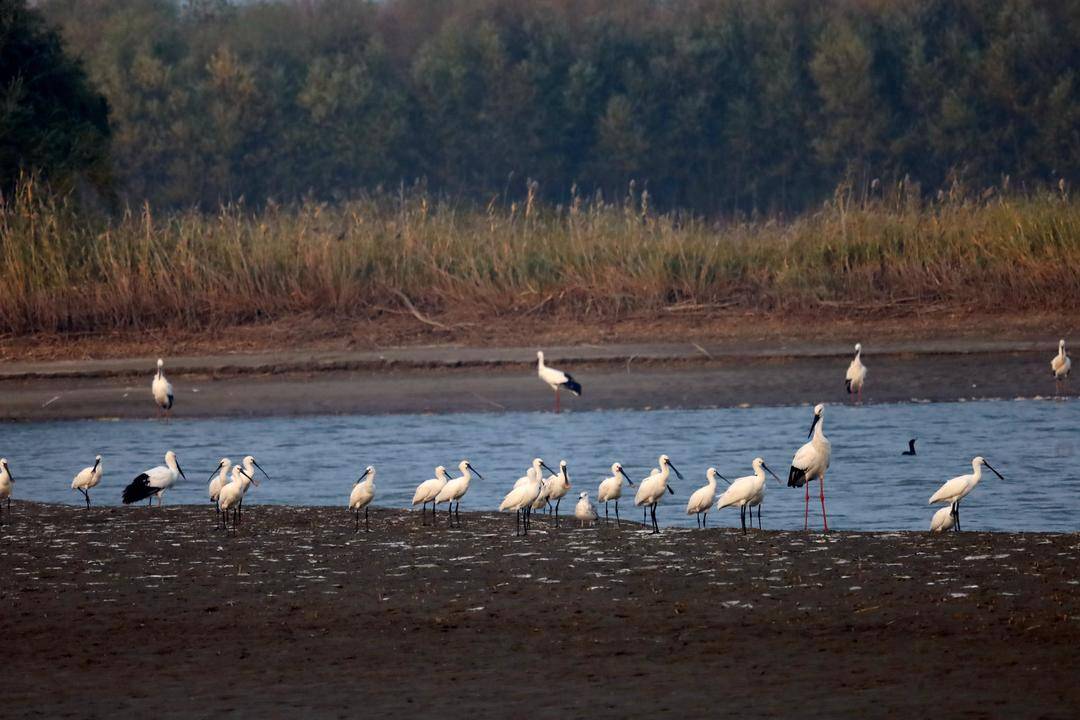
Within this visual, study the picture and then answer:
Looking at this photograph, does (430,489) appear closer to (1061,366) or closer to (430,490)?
(430,490)

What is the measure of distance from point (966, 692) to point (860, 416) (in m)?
10.6

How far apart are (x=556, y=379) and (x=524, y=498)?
7369mm

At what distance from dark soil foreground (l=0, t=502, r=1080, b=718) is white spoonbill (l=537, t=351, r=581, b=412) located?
705cm

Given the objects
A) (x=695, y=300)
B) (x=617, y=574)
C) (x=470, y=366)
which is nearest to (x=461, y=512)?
(x=617, y=574)

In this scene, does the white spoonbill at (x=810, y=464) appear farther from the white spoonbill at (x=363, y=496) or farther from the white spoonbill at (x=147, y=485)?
the white spoonbill at (x=147, y=485)

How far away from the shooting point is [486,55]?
47.2 meters

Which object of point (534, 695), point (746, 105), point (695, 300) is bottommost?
point (534, 695)

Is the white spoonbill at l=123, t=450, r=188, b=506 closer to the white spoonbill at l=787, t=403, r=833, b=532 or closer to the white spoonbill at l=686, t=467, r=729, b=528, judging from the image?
the white spoonbill at l=686, t=467, r=729, b=528

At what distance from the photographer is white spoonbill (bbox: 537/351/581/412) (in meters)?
18.0

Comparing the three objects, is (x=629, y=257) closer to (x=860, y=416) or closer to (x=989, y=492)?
(x=860, y=416)

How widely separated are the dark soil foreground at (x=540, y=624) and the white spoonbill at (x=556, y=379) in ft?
23.1

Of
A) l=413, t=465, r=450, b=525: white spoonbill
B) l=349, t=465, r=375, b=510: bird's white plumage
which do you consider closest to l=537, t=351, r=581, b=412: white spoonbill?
l=413, t=465, r=450, b=525: white spoonbill

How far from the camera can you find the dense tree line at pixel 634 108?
4350 cm

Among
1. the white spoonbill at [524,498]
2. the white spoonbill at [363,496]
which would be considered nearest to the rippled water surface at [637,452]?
the white spoonbill at [524,498]
